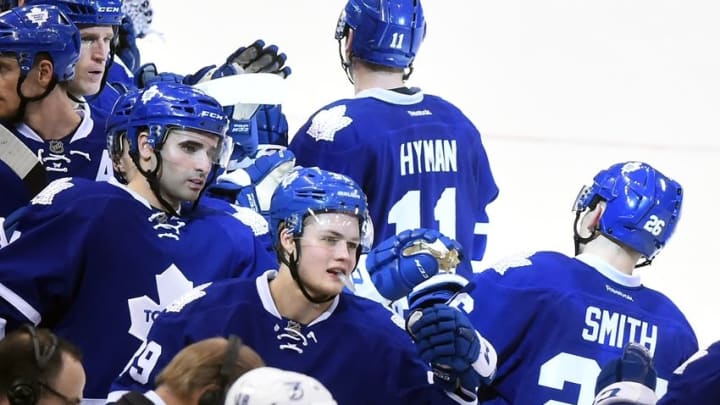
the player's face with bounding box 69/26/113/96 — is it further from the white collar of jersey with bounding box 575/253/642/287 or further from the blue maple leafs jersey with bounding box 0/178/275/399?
the white collar of jersey with bounding box 575/253/642/287

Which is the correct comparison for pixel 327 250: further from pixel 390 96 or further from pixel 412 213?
pixel 390 96

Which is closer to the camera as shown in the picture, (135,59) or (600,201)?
(600,201)

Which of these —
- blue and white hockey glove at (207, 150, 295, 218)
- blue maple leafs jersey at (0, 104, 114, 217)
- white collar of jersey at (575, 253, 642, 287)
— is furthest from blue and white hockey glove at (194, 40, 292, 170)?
white collar of jersey at (575, 253, 642, 287)

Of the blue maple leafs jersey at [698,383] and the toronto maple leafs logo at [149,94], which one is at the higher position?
the toronto maple leafs logo at [149,94]

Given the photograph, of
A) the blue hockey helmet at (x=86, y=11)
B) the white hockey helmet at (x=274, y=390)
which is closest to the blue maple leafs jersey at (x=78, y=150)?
the blue hockey helmet at (x=86, y=11)

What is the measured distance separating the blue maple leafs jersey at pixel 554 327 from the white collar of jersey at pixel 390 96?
1.03 meters

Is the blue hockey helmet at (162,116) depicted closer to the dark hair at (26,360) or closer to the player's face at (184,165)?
the player's face at (184,165)

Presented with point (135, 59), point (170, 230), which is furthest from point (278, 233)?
point (135, 59)

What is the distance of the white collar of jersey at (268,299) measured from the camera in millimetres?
4852

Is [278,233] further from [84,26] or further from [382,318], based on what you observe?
[84,26]

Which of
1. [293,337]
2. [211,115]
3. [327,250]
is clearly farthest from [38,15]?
[293,337]

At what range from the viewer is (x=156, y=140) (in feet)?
17.0

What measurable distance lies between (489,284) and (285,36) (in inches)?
230

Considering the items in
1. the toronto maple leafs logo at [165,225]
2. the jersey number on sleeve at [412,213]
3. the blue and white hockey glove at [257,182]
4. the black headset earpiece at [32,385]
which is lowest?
the blue and white hockey glove at [257,182]
